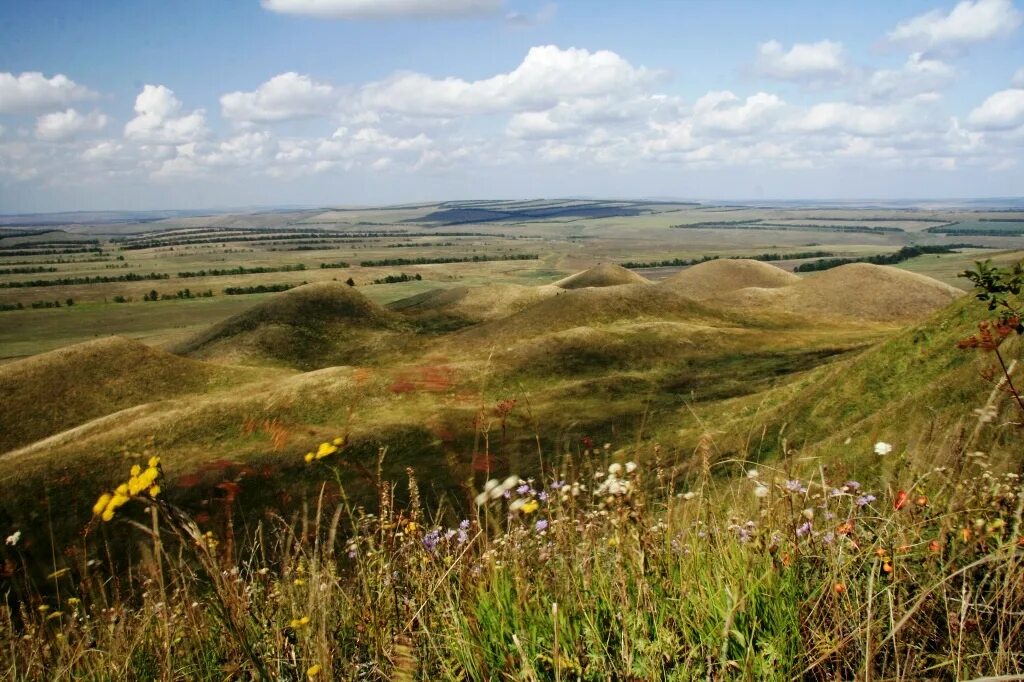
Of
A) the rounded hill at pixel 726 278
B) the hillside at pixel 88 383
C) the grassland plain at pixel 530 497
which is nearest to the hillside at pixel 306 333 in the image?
the grassland plain at pixel 530 497

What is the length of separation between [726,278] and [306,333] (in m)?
84.8

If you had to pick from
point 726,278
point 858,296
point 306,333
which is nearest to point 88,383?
point 306,333

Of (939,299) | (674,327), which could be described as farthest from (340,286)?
(939,299)

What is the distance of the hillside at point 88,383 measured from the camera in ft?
171

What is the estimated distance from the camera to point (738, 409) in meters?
35.9

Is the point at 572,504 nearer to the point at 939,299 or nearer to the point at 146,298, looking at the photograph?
the point at 939,299

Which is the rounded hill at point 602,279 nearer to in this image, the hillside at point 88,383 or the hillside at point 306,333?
the hillside at point 306,333

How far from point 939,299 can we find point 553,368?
77.5 metres

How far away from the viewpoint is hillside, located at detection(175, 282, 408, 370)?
77.4 metres

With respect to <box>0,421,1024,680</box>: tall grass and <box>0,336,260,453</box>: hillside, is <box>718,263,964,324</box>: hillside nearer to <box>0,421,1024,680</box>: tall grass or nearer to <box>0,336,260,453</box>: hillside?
<box>0,336,260,453</box>: hillside

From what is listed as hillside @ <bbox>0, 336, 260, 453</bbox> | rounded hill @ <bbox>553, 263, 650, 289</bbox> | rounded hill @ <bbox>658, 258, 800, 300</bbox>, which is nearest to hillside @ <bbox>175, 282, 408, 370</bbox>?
hillside @ <bbox>0, 336, 260, 453</bbox>

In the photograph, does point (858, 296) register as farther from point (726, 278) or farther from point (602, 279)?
point (602, 279)

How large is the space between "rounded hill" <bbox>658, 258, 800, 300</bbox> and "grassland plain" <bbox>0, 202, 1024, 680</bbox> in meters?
25.4

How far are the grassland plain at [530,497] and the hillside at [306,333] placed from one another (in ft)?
1.79
